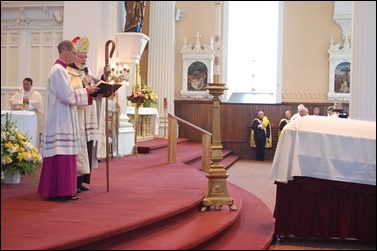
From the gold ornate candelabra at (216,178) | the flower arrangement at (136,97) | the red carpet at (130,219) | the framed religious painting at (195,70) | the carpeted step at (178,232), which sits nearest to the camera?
the red carpet at (130,219)

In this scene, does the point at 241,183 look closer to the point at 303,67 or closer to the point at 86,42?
the point at 86,42

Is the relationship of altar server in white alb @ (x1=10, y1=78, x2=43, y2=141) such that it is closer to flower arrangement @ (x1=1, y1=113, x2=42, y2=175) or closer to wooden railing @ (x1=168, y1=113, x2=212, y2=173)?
wooden railing @ (x1=168, y1=113, x2=212, y2=173)

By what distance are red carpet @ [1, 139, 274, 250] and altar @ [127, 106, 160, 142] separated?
532 centimetres

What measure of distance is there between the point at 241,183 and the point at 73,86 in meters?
4.85

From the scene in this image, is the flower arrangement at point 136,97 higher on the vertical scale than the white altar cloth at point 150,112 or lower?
higher

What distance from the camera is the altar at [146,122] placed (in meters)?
12.7

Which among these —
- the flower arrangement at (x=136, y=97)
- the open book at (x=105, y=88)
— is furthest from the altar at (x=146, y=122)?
the open book at (x=105, y=88)

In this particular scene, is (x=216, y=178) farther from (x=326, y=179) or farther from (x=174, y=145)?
(x=174, y=145)

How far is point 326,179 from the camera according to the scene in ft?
16.7

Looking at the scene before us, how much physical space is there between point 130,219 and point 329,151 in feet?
6.47

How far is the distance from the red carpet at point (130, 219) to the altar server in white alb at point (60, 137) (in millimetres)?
181

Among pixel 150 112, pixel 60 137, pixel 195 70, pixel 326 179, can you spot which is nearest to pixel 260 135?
pixel 195 70

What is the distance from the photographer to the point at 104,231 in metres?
4.14

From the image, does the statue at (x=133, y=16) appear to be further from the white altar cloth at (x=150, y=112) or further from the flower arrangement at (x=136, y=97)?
the white altar cloth at (x=150, y=112)
